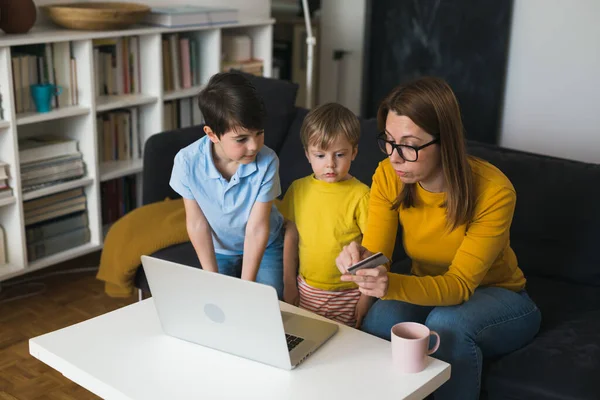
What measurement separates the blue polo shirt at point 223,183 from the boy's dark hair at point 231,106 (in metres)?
0.12

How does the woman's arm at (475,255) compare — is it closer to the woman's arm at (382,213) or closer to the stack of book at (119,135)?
the woman's arm at (382,213)

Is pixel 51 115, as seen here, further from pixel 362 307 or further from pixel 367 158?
pixel 362 307

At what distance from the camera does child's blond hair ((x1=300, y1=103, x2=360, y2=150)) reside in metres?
2.06

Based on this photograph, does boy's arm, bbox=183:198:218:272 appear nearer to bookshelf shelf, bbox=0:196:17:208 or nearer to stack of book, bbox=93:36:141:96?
bookshelf shelf, bbox=0:196:17:208

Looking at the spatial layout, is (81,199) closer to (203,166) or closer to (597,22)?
(203,166)

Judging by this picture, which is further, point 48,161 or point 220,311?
point 48,161

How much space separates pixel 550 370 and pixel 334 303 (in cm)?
60

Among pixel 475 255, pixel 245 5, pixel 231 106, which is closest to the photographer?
pixel 475 255

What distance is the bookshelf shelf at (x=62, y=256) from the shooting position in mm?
3168

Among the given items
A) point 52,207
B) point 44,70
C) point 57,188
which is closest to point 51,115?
point 44,70

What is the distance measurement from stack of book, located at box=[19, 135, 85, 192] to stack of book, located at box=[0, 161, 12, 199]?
80 millimetres

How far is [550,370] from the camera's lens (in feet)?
6.28

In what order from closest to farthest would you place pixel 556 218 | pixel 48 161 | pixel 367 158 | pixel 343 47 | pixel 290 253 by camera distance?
pixel 290 253 < pixel 556 218 < pixel 367 158 < pixel 48 161 < pixel 343 47

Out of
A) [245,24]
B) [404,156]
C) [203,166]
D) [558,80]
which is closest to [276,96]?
[245,24]
